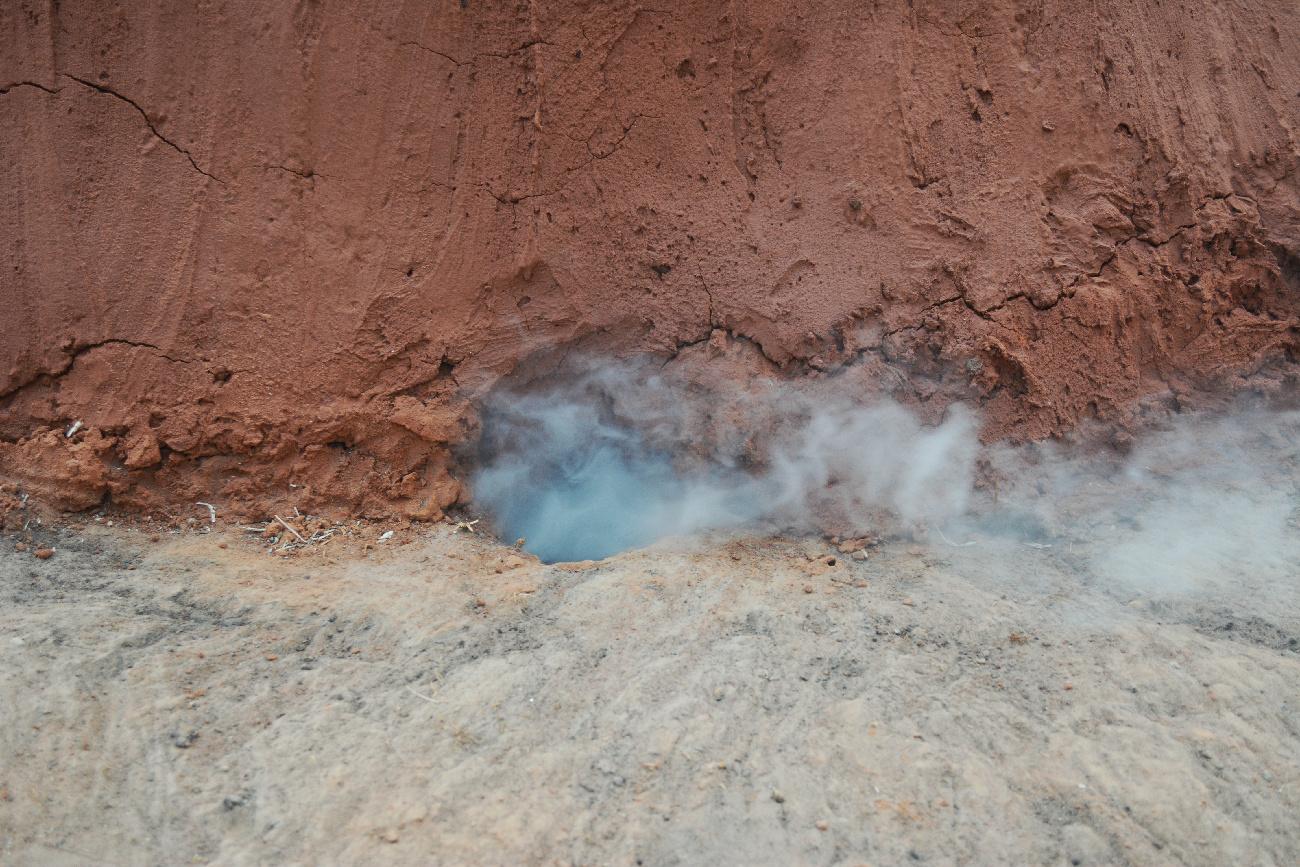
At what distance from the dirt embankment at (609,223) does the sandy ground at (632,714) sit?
0.68m

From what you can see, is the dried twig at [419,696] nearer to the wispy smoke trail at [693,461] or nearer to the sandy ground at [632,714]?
the sandy ground at [632,714]

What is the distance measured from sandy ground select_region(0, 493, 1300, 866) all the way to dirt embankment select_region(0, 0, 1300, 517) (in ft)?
2.22

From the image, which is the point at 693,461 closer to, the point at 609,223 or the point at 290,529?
the point at 609,223

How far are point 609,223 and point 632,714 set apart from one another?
226 cm

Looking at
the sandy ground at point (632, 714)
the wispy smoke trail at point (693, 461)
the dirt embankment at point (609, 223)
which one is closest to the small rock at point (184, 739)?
the sandy ground at point (632, 714)

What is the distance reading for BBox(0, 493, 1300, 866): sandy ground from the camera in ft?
6.87

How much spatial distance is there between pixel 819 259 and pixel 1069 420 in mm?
1289

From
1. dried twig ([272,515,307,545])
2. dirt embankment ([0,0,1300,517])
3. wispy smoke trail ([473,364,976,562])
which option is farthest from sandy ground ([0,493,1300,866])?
dirt embankment ([0,0,1300,517])

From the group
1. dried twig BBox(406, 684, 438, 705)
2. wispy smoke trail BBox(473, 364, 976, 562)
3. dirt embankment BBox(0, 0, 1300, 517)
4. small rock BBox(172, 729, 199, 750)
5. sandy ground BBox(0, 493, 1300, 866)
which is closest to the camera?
sandy ground BBox(0, 493, 1300, 866)

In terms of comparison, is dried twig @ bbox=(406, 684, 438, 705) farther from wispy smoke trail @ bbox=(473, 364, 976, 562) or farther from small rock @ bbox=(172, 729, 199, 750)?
wispy smoke trail @ bbox=(473, 364, 976, 562)

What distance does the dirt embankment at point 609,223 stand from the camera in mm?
3529

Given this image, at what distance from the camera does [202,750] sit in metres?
2.32

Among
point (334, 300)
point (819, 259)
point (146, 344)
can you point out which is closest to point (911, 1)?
point (819, 259)

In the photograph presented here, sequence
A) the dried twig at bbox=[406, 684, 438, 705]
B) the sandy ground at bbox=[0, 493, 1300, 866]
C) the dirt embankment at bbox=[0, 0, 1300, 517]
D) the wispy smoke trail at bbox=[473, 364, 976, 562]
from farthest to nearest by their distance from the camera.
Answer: the wispy smoke trail at bbox=[473, 364, 976, 562]
the dirt embankment at bbox=[0, 0, 1300, 517]
the dried twig at bbox=[406, 684, 438, 705]
the sandy ground at bbox=[0, 493, 1300, 866]
